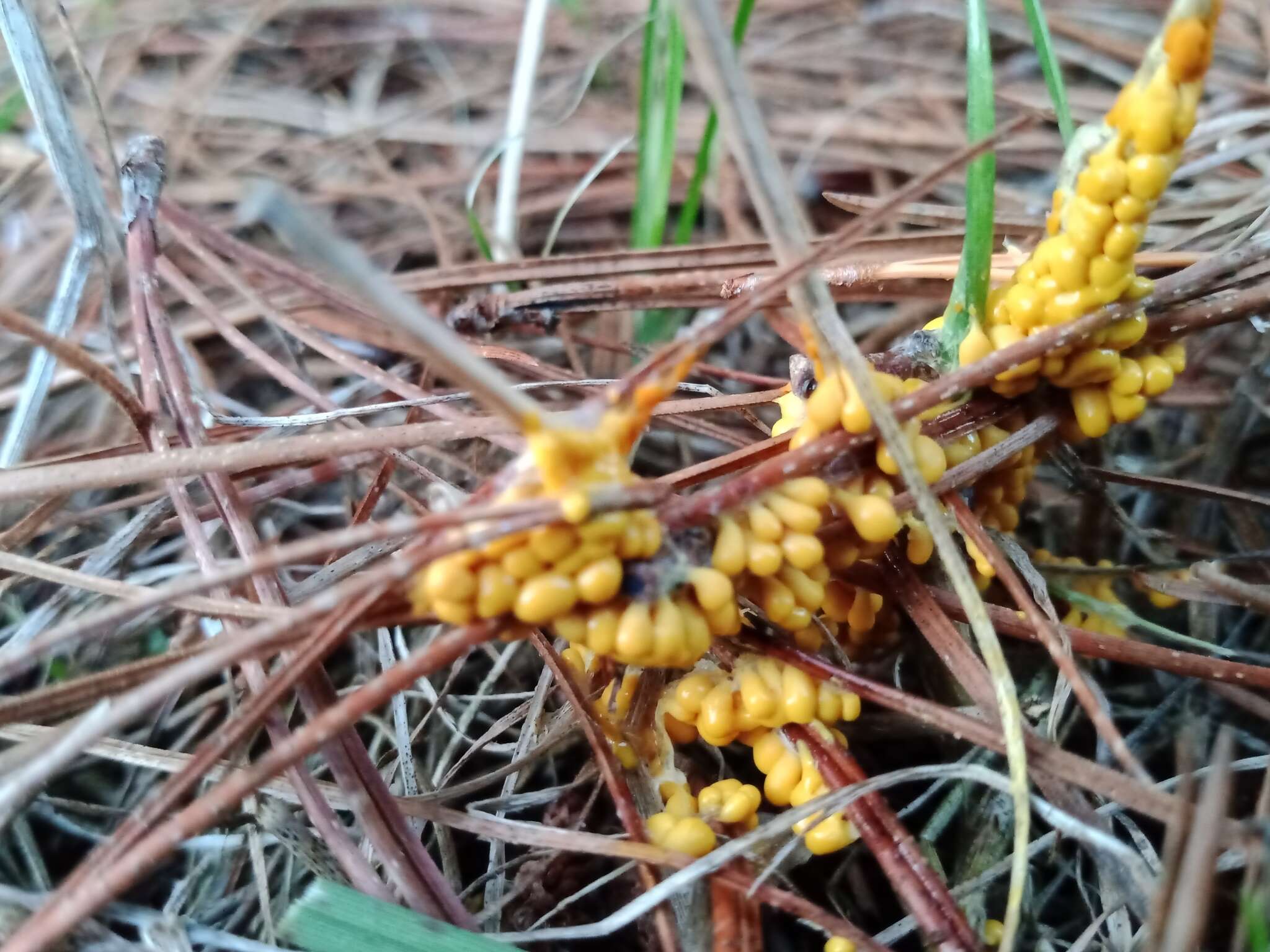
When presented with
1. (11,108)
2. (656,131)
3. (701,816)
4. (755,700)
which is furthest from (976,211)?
(11,108)

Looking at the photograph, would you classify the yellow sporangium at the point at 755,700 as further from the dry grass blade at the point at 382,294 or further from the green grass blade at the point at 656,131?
the green grass blade at the point at 656,131

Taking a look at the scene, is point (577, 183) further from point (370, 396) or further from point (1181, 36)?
point (1181, 36)

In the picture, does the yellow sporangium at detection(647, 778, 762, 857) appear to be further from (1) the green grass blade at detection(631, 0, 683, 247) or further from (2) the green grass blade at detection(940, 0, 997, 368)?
(1) the green grass blade at detection(631, 0, 683, 247)

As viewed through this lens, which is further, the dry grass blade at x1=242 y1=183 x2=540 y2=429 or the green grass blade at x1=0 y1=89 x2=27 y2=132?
the green grass blade at x1=0 y1=89 x2=27 y2=132

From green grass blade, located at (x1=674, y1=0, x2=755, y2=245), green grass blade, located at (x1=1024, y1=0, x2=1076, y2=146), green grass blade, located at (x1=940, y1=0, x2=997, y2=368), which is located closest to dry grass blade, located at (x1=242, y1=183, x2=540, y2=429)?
green grass blade, located at (x1=940, y1=0, x2=997, y2=368)

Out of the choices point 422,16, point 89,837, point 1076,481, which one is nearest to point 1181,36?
point 1076,481
